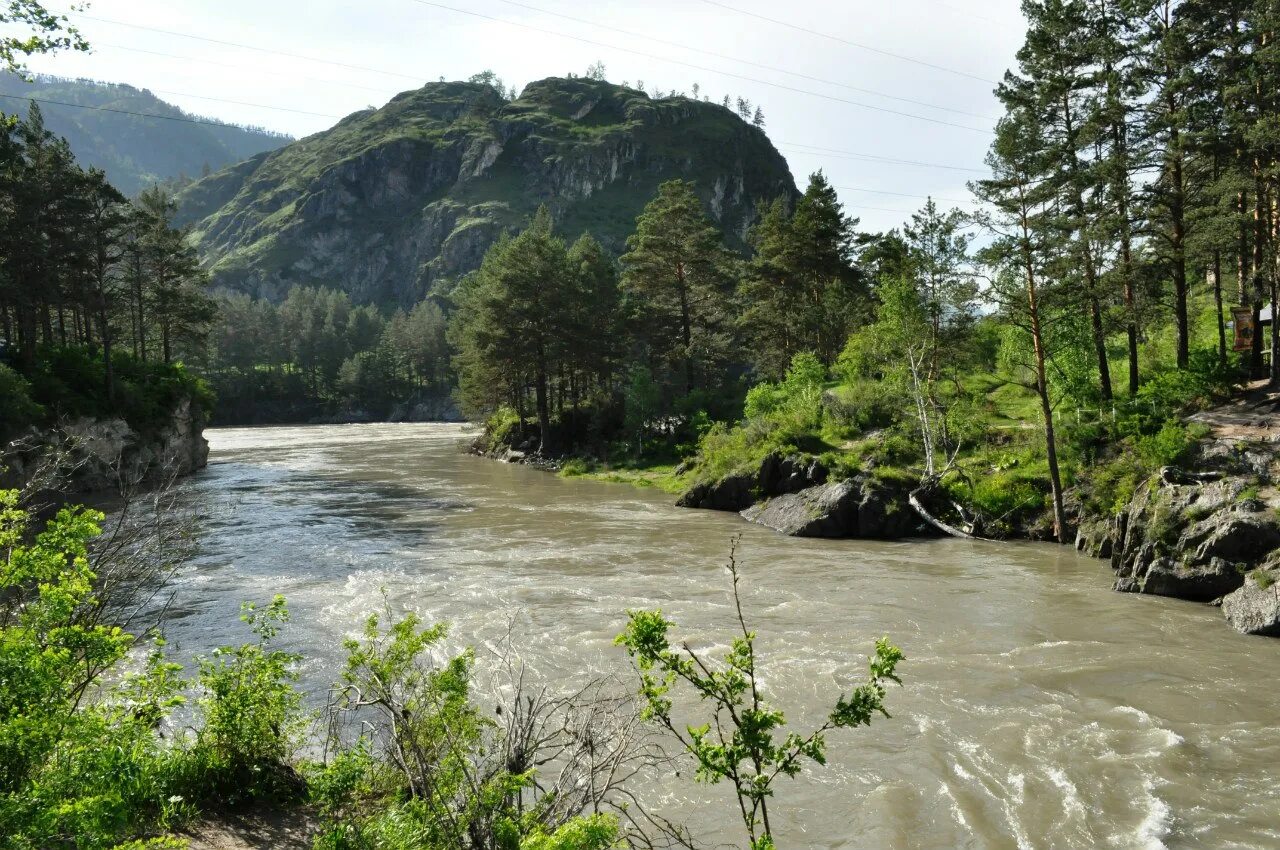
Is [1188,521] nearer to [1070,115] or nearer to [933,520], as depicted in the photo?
[933,520]

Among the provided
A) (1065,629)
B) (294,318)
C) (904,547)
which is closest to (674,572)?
(904,547)

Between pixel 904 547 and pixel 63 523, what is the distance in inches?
860

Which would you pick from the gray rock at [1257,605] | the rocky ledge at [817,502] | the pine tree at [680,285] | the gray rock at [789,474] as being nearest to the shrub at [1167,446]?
the gray rock at [1257,605]

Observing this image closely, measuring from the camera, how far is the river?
8.87 m

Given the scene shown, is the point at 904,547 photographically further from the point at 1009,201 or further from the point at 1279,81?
the point at 1279,81

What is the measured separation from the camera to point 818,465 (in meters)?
28.9

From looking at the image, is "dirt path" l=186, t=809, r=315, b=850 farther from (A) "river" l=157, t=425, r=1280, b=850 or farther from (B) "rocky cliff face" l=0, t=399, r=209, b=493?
(B) "rocky cliff face" l=0, t=399, r=209, b=493

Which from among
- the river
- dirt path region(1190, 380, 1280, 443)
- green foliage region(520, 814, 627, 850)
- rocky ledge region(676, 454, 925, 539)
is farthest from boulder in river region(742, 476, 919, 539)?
green foliage region(520, 814, 627, 850)

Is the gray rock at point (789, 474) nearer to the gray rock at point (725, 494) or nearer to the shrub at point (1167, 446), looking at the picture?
the gray rock at point (725, 494)

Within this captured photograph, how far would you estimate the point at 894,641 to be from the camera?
14977mm

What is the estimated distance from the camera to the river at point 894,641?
8.87 m

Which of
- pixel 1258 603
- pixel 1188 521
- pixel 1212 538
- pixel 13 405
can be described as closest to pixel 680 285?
pixel 13 405

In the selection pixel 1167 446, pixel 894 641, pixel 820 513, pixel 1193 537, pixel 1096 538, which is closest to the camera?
pixel 894 641

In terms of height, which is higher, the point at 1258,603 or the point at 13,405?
the point at 13,405
